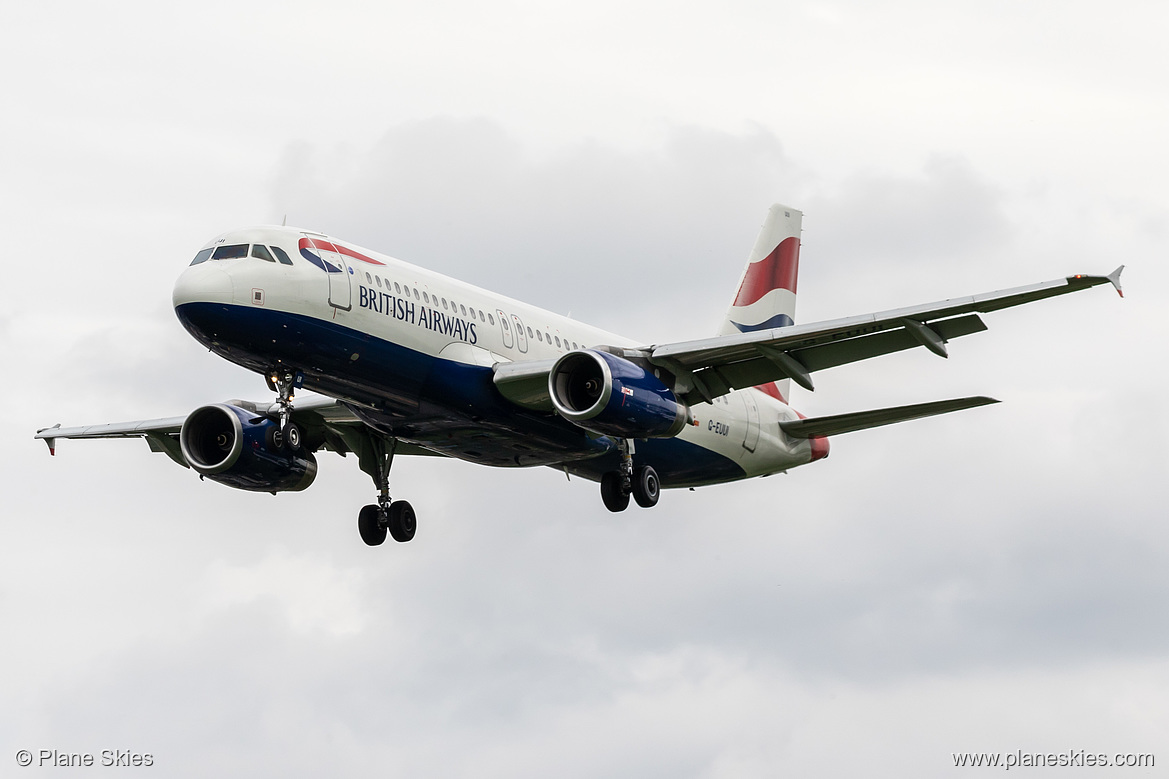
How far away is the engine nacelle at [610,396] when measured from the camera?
3562 cm

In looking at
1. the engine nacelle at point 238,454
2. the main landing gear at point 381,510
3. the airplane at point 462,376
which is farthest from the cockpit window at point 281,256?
the main landing gear at point 381,510

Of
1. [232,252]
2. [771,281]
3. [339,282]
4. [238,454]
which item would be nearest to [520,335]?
[339,282]

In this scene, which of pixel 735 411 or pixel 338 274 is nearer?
pixel 338 274

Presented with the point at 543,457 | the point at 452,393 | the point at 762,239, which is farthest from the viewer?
the point at 762,239

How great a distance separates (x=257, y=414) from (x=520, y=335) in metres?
7.72

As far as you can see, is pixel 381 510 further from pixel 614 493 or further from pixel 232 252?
pixel 232 252

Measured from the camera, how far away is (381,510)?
42.2 meters

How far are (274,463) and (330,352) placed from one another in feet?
26.5

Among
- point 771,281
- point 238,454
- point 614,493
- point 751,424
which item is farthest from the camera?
point 771,281

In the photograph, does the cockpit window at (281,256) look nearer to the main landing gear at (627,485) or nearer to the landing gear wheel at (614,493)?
the main landing gear at (627,485)

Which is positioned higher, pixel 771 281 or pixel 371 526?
pixel 771 281

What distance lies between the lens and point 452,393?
118ft

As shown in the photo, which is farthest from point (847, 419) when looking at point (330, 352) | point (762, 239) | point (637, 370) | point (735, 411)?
point (330, 352)

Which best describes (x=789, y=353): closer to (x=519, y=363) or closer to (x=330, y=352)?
(x=519, y=363)
